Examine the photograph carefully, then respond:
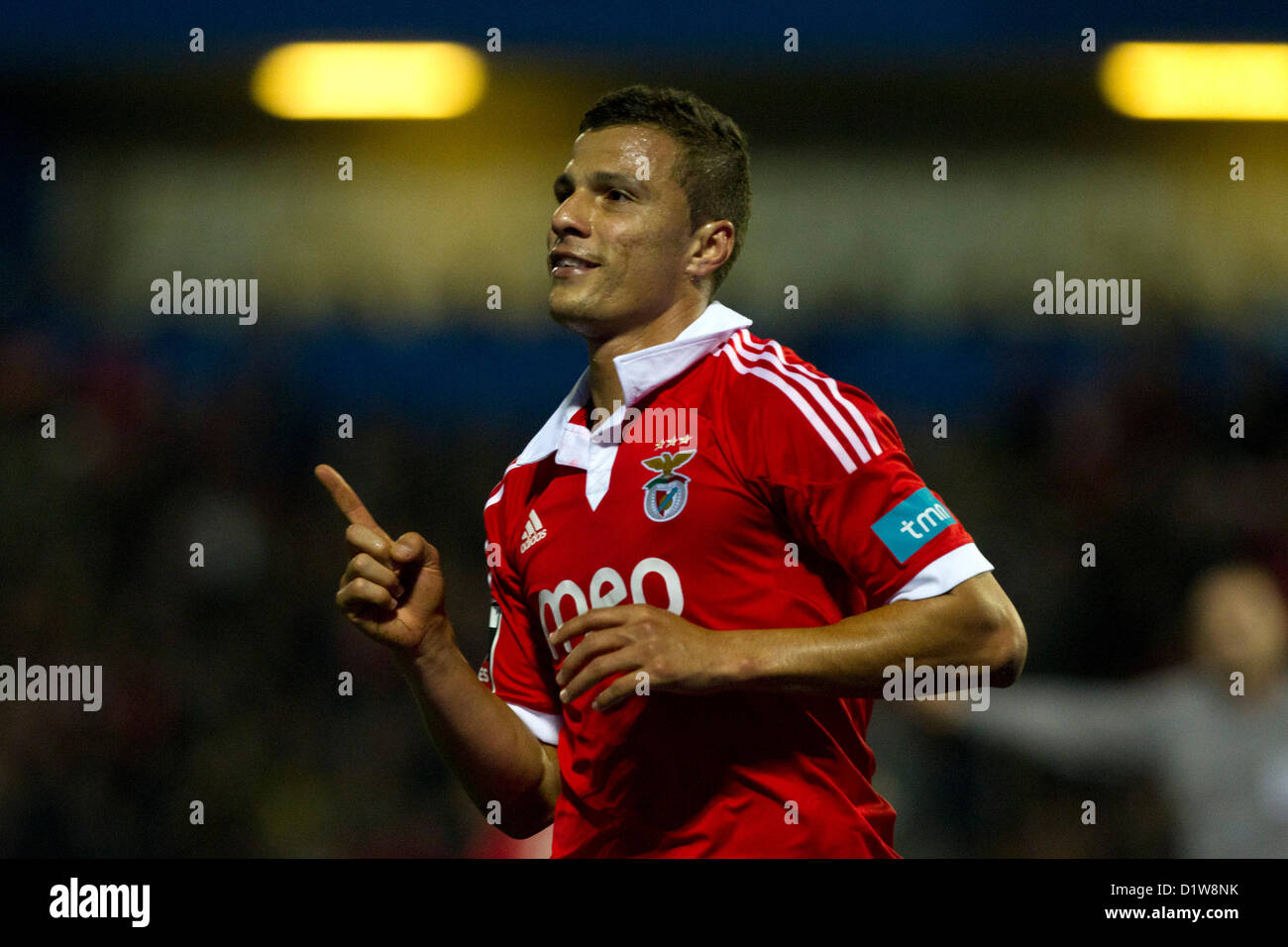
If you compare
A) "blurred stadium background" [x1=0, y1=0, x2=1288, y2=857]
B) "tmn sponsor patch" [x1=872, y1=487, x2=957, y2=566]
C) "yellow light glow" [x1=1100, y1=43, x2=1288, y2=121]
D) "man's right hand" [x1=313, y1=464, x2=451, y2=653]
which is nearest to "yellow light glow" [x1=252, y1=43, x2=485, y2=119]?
"blurred stadium background" [x1=0, y1=0, x2=1288, y2=857]

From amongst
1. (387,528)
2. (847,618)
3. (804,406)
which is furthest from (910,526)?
(387,528)

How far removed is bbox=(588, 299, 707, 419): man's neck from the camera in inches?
128

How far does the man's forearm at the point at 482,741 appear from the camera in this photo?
3105 mm

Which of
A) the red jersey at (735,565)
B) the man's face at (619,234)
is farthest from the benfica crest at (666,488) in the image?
the man's face at (619,234)

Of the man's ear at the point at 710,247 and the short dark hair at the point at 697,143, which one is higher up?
the short dark hair at the point at 697,143

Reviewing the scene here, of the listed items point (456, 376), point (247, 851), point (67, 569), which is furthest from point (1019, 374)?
point (67, 569)

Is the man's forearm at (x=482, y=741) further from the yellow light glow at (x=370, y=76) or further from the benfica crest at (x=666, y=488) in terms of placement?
the yellow light glow at (x=370, y=76)

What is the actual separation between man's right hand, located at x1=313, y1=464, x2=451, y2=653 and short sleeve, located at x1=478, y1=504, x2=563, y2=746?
0.27m

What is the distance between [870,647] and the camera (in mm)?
2686

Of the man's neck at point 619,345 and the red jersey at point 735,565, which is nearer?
the red jersey at point 735,565

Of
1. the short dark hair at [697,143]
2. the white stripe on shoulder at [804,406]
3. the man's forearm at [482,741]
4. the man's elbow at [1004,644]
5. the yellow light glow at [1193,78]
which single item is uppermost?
the yellow light glow at [1193,78]

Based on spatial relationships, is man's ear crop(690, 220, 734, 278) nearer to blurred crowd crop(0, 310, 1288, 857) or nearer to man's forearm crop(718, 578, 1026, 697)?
man's forearm crop(718, 578, 1026, 697)

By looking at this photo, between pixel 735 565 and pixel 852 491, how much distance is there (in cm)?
31

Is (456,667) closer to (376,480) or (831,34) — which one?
(376,480)
